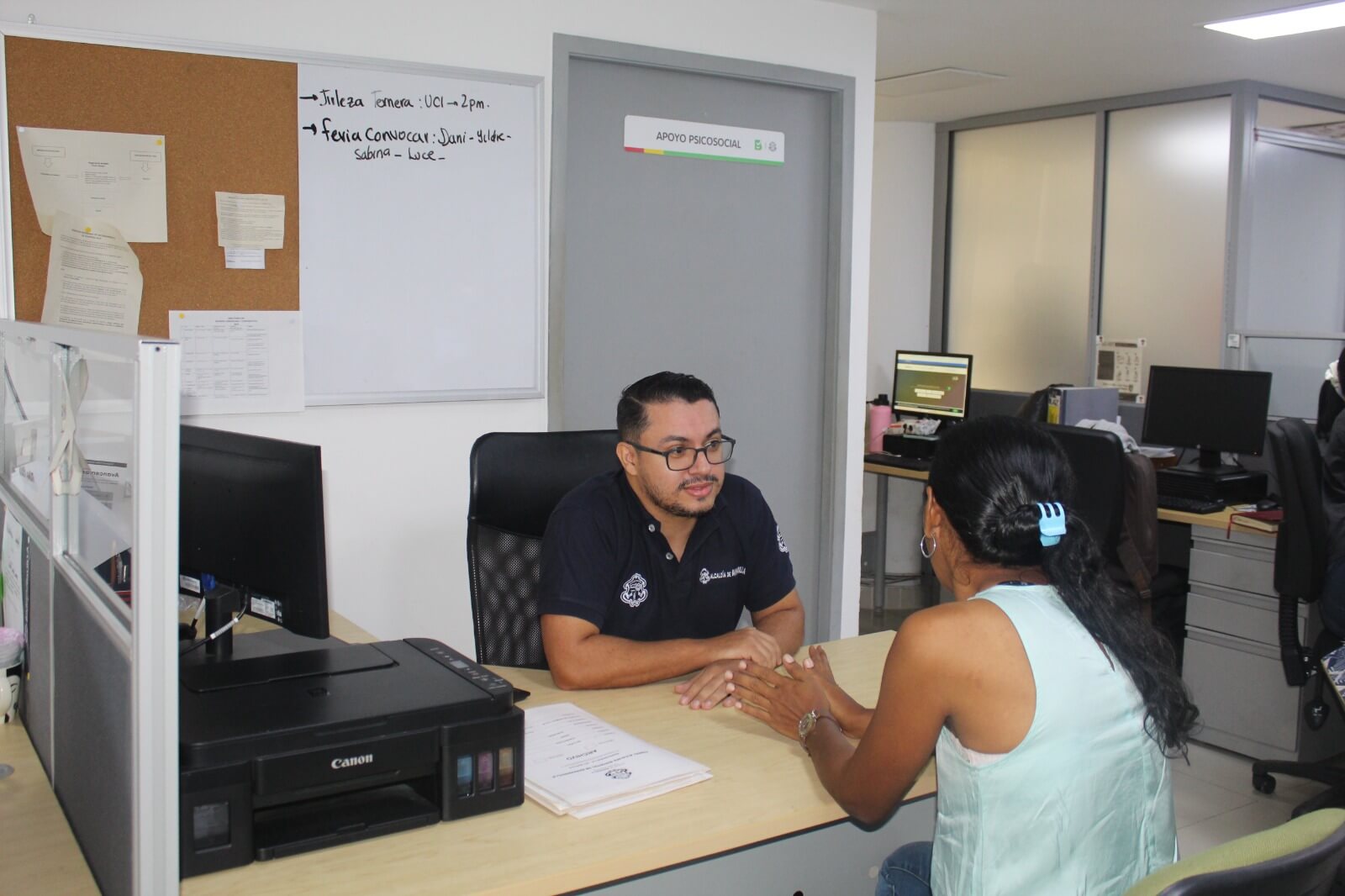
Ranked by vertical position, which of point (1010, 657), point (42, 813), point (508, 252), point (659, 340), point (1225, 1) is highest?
point (1225, 1)

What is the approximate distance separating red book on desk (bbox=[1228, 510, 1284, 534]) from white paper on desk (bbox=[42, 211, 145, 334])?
3.38m

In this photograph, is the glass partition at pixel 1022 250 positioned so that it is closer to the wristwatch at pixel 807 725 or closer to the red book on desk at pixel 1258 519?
the red book on desk at pixel 1258 519

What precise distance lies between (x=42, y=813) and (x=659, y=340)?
251 centimetres

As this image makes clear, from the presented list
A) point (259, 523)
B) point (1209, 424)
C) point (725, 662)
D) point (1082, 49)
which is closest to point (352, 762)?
point (259, 523)

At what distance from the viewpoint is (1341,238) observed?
19.6 feet

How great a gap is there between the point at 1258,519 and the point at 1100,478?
0.55 m

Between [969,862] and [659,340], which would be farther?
[659,340]

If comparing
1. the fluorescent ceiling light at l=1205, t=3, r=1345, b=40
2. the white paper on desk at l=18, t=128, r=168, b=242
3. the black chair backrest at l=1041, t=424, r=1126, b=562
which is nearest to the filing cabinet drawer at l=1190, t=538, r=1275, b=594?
the black chair backrest at l=1041, t=424, r=1126, b=562

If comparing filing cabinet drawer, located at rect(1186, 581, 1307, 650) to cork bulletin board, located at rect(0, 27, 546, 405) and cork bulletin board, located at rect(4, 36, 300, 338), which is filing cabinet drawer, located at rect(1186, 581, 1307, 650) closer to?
cork bulletin board, located at rect(0, 27, 546, 405)

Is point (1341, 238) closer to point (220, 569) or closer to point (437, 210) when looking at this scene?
point (437, 210)

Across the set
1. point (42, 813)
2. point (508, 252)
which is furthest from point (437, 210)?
point (42, 813)

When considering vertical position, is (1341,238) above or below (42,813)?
above

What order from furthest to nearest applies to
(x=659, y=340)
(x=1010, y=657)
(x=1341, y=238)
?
(x=1341, y=238) → (x=659, y=340) → (x=1010, y=657)

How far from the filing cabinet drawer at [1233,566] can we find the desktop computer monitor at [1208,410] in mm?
538
